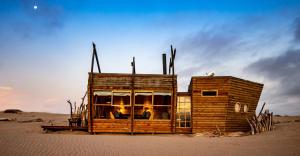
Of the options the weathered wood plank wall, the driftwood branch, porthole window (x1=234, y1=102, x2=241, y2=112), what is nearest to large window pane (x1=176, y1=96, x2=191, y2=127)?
the weathered wood plank wall

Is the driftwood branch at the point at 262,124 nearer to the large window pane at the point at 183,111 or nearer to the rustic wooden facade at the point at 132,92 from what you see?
the large window pane at the point at 183,111

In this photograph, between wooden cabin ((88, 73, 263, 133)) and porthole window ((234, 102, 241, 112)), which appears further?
porthole window ((234, 102, 241, 112))

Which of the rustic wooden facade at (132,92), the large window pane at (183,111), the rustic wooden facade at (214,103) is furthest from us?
the large window pane at (183,111)

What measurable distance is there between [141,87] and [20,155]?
39.7 ft

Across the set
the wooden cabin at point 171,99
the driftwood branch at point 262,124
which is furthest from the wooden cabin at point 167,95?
the driftwood branch at point 262,124

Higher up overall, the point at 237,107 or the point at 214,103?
the point at 214,103

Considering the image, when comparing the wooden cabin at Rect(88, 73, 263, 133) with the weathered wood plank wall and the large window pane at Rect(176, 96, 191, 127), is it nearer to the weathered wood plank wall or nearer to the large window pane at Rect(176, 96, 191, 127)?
the weathered wood plank wall

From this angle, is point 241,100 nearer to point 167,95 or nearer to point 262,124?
point 262,124

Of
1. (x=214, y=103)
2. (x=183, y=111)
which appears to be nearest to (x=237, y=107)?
(x=214, y=103)

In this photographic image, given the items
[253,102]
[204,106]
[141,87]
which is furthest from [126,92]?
[253,102]

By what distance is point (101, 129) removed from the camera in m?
22.1

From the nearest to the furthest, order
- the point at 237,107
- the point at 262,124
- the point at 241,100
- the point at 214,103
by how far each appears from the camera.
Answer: the point at 214,103 < the point at 262,124 < the point at 237,107 < the point at 241,100

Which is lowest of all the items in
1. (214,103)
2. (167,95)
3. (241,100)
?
(214,103)

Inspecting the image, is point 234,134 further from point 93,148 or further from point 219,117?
point 93,148
